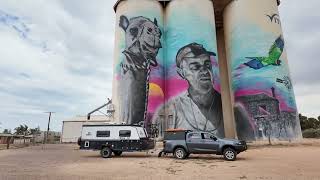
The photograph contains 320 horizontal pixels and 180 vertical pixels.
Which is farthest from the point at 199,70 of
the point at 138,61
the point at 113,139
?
the point at 113,139

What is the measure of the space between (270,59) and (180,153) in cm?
2781

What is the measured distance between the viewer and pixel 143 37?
1768 inches

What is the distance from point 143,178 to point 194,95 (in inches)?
1226

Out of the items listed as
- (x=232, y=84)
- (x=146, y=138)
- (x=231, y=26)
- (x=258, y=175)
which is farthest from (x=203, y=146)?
(x=231, y=26)

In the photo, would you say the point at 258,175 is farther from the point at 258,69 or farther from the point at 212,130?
the point at 258,69

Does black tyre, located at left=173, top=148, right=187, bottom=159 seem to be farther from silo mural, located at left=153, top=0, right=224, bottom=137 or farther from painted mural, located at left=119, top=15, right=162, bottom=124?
painted mural, located at left=119, top=15, right=162, bottom=124

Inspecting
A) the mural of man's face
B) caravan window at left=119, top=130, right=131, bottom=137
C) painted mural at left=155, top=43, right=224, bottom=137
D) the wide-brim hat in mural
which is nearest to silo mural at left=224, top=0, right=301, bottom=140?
painted mural at left=155, top=43, right=224, bottom=137

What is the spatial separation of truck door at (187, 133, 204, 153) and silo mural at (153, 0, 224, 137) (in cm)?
2003

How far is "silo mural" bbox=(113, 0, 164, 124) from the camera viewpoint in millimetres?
41875

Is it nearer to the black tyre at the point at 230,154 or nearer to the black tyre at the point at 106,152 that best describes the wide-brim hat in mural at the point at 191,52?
the black tyre at the point at 106,152

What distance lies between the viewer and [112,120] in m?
43.5

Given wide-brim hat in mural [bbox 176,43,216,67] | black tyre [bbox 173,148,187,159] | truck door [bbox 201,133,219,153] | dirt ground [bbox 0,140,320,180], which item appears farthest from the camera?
wide-brim hat in mural [bbox 176,43,216,67]

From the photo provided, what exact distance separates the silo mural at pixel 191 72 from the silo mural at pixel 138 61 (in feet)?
5.84

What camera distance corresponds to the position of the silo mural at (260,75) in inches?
1590
